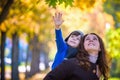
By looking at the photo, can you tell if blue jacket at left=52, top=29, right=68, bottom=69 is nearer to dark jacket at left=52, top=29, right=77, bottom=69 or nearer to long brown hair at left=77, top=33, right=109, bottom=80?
dark jacket at left=52, top=29, right=77, bottom=69

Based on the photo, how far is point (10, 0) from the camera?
18562mm

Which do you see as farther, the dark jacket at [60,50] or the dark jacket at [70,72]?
the dark jacket at [60,50]

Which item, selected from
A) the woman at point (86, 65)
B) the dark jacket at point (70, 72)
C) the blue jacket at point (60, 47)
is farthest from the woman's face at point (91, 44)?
the blue jacket at point (60, 47)

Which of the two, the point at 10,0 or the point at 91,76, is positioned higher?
the point at 10,0

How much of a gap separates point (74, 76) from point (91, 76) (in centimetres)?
17

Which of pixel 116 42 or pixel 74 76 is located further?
pixel 116 42

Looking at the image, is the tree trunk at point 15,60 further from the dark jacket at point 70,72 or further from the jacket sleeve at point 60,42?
the dark jacket at point 70,72

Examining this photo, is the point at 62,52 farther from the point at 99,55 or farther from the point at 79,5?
the point at 79,5

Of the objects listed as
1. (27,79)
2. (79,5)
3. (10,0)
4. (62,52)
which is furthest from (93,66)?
(27,79)

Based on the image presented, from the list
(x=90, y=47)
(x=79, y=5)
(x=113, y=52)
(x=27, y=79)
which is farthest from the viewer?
(x=27, y=79)

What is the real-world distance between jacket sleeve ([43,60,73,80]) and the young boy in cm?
116

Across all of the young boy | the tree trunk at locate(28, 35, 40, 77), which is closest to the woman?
the young boy

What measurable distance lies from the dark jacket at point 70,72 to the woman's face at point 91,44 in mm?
277

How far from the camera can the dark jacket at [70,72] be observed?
4.82 m
